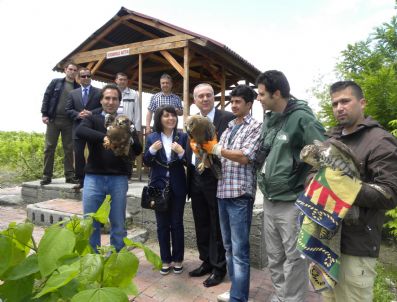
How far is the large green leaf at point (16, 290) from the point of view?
651mm

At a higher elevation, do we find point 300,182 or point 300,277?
point 300,182

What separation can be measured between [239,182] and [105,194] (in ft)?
4.86

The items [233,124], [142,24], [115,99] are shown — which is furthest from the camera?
[142,24]

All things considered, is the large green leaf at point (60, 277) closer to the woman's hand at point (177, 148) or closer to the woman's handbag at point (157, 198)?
the woman's hand at point (177, 148)

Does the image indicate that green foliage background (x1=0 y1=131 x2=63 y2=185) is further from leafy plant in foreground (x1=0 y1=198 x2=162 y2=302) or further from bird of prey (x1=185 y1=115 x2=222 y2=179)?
leafy plant in foreground (x1=0 y1=198 x2=162 y2=302)

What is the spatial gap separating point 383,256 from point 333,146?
475cm

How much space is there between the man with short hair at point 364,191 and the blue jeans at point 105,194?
7.39 feet

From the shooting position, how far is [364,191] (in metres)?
1.77

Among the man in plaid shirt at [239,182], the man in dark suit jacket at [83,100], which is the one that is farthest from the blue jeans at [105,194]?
the man in dark suit jacket at [83,100]

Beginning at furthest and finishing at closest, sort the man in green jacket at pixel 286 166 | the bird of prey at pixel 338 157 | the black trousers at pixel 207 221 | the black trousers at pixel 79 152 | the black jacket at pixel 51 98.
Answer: the black jacket at pixel 51 98 → the black trousers at pixel 79 152 → the black trousers at pixel 207 221 → the man in green jacket at pixel 286 166 → the bird of prey at pixel 338 157

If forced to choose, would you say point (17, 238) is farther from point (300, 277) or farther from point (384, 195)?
point (300, 277)

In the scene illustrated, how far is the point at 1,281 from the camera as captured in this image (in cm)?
66

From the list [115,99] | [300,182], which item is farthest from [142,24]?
[300,182]

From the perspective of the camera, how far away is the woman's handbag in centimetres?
360
